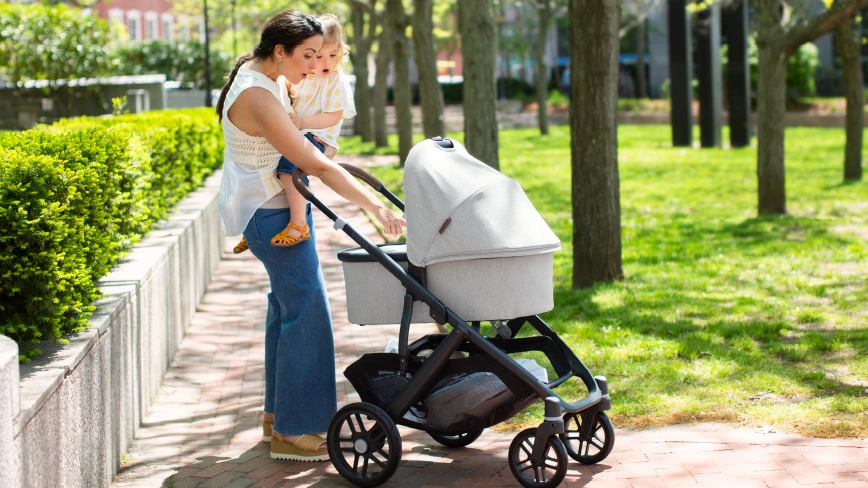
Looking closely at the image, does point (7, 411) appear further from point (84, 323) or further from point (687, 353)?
point (687, 353)

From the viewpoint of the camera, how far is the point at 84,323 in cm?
425

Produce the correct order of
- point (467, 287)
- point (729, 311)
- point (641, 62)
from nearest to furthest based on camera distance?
point (467, 287) < point (729, 311) < point (641, 62)

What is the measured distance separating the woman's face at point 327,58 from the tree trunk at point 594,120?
380 centimetres

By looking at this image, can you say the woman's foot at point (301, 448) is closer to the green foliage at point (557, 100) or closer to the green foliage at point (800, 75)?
the green foliage at point (800, 75)

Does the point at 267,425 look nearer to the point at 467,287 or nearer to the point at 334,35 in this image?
the point at 467,287

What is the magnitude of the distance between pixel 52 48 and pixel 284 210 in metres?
16.1

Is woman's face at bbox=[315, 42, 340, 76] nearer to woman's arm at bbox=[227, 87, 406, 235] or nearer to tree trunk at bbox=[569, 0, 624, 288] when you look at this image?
woman's arm at bbox=[227, 87, 406, 235]

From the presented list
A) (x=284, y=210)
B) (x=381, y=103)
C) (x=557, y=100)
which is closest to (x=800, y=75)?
(x=557, y=100)

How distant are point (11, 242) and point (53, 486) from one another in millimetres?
864

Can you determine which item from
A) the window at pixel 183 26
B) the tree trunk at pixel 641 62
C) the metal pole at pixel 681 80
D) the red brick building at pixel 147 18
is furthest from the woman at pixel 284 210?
the red brick building at pixel 147 18

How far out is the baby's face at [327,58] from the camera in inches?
179

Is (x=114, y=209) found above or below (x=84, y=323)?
above

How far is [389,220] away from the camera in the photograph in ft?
13.8

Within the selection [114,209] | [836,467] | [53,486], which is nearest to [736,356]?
[836,467]
